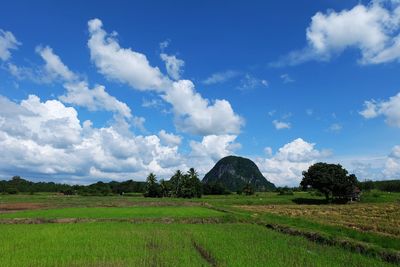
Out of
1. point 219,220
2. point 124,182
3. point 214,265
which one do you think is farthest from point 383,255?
point 124,182

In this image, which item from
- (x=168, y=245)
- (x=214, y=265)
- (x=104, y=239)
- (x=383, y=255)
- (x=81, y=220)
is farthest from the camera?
(x=81, y=220)

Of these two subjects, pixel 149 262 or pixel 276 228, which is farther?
pixel 276 228

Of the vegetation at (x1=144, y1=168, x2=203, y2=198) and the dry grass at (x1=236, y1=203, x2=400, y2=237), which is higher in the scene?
the vegetation at (x1=144, y1=168, x2=203, y2=198)

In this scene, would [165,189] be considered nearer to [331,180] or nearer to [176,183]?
[176,183]

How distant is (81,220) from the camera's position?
29.7 metres

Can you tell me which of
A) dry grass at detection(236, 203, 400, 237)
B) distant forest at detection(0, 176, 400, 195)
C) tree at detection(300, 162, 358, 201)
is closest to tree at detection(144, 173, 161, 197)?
distant forest at detection(0, 176, 400, 195)

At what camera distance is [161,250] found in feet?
50.8

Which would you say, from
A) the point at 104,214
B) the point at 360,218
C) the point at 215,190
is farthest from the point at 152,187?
the point at 360,218

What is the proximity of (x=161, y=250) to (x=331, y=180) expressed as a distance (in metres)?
52.0

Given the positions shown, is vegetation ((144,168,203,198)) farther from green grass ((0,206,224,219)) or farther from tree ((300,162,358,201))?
green grass ((0,206,224,219))

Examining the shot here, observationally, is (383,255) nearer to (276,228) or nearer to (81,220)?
(276,228)

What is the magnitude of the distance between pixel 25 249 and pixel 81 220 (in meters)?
14.4

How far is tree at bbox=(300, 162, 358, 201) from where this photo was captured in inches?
2458

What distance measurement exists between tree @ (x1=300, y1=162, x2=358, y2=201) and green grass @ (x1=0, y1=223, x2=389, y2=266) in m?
45.4
